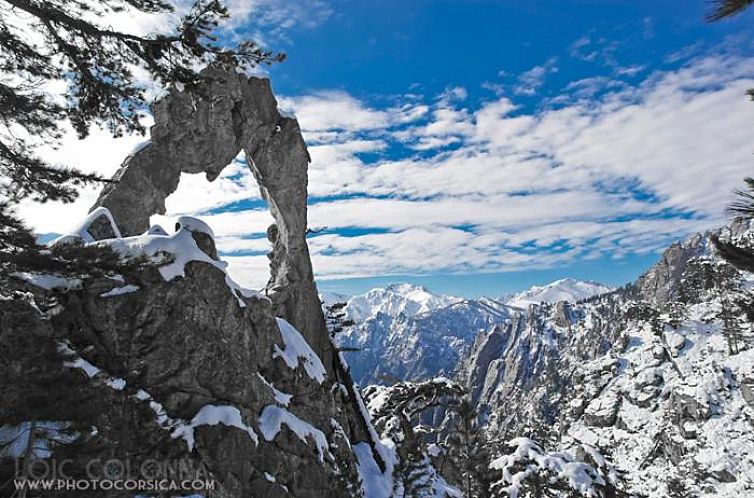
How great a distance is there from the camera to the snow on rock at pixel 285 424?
14148 mm

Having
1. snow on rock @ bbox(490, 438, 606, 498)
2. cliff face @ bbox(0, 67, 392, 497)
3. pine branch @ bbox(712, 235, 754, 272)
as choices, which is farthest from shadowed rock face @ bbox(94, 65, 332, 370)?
pine branch @ bbox(712, 235, 754, 272)

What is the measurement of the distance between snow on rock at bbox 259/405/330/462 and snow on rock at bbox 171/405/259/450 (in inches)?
35.5

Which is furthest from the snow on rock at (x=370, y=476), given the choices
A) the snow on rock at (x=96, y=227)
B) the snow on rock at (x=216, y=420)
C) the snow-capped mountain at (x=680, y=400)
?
the snow-capped mountain at (x=680, y=400)

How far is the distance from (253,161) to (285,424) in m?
18.1

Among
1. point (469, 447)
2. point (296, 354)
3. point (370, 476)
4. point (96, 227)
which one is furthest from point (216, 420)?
point (469, 447)

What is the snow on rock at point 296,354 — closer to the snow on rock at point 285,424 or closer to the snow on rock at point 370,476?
the snow on rock at point 285,424

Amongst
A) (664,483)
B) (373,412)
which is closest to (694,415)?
(664,483)

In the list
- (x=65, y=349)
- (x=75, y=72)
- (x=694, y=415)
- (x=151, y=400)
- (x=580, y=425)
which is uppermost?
(x=75, y=72)

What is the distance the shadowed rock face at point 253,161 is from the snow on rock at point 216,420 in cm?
1253

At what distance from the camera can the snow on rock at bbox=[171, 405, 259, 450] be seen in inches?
456

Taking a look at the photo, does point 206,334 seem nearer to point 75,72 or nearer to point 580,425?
point 75,72

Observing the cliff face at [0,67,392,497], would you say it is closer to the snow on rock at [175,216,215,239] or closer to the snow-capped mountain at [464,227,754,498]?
the snow on rock at [175,216,215,239]

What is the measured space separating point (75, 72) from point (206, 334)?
8.38 metres

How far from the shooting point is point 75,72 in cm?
763
